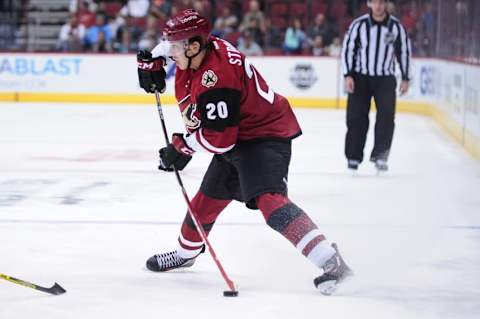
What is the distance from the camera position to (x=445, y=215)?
6.12m

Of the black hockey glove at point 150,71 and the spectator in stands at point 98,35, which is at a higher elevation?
the black hockey glove at point 150,71

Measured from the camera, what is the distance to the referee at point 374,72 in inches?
320

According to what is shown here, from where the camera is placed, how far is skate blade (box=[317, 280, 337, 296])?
13.2 feet

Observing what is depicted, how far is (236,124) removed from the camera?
13.0 feet

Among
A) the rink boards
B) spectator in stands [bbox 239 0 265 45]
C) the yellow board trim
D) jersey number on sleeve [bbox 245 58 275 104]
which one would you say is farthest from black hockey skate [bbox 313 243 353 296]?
spectator in stands [bbox 239 0 265 45]

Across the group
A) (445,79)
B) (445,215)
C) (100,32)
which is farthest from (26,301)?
(100,32)

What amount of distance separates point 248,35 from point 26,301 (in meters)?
11.9

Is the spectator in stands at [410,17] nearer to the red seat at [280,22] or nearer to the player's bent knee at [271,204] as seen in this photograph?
the red seat at [280,22]

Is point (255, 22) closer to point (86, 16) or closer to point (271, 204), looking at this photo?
point (86, 16)

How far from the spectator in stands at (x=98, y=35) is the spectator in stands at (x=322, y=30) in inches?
122

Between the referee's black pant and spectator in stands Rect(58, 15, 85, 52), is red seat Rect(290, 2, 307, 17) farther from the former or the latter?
the referee's black pant

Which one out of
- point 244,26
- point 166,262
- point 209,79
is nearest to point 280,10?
point 244,26

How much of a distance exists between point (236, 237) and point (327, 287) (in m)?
1.37

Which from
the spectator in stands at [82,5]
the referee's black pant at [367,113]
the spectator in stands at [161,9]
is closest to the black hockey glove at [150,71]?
the referee's black pant at [367,113]
